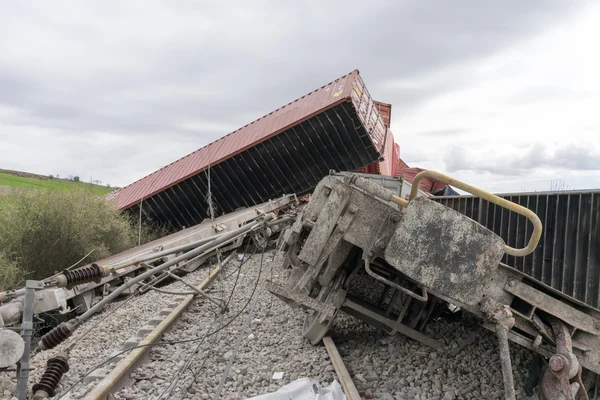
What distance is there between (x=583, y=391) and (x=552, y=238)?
2.34m

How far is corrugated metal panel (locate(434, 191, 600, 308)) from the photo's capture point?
5.16 metres

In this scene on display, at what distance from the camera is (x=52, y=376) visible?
456cm

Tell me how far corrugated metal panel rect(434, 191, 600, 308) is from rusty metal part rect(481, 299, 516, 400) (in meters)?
2.04

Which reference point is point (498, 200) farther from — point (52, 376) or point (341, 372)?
point (52, 376)

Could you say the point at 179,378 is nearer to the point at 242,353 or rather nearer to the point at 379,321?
the point at 242,353

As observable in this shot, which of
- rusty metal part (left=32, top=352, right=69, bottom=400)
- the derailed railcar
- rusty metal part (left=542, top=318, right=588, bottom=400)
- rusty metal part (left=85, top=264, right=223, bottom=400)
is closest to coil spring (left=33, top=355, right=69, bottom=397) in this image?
rusty metal part (left=32, top=352, right=69, bottom=400)

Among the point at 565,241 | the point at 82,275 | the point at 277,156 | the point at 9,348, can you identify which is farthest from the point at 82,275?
the point at 277,156

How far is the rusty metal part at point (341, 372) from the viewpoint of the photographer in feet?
13.4

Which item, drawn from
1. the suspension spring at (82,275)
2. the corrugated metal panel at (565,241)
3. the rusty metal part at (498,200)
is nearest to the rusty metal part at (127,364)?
the suspension spring at (82,275)

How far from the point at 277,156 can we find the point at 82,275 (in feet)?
28.9

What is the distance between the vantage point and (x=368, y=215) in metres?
4.33

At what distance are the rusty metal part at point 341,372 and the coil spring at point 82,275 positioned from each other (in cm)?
234

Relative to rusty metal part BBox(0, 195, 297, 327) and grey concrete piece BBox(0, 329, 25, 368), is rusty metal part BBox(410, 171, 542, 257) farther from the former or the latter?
grey concrete piece BBox(0, 329, 25, 368)

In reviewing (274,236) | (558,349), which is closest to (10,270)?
(274,236)
